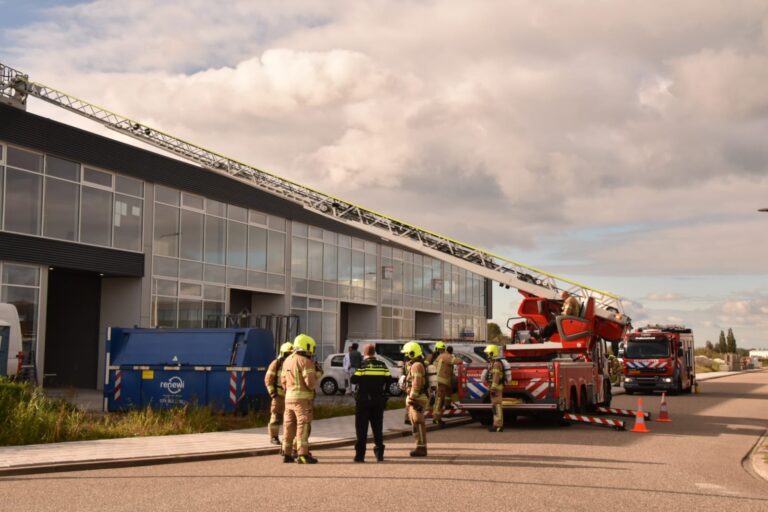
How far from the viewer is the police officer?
42.5 ft

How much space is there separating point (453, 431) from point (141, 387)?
288 inches

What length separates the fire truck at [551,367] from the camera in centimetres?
1842

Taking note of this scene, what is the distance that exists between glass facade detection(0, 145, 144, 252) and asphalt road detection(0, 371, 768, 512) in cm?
1589

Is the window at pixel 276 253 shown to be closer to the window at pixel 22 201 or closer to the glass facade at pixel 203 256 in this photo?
the glass facade at pixel 203 256

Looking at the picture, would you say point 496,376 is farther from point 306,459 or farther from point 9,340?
point 9,340

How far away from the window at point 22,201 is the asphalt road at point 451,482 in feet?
51.5

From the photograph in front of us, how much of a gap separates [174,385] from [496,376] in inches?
290

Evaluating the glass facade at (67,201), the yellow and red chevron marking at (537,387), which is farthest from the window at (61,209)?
the yellow and red chevron marking at (537,387)

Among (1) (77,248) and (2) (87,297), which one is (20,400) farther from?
(2) (87,297)

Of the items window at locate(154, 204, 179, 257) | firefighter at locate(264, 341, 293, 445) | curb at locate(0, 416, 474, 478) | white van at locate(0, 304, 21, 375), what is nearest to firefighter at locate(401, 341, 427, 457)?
firefighter at locate(264, 341, 293, 445)

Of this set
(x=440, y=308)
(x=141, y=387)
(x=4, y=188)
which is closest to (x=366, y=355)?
(x=141, y=387)

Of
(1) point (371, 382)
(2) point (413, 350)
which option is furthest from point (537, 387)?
(1) point (371, 382)

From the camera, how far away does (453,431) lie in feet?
60.3

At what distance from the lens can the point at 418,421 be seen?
13.5 meters
